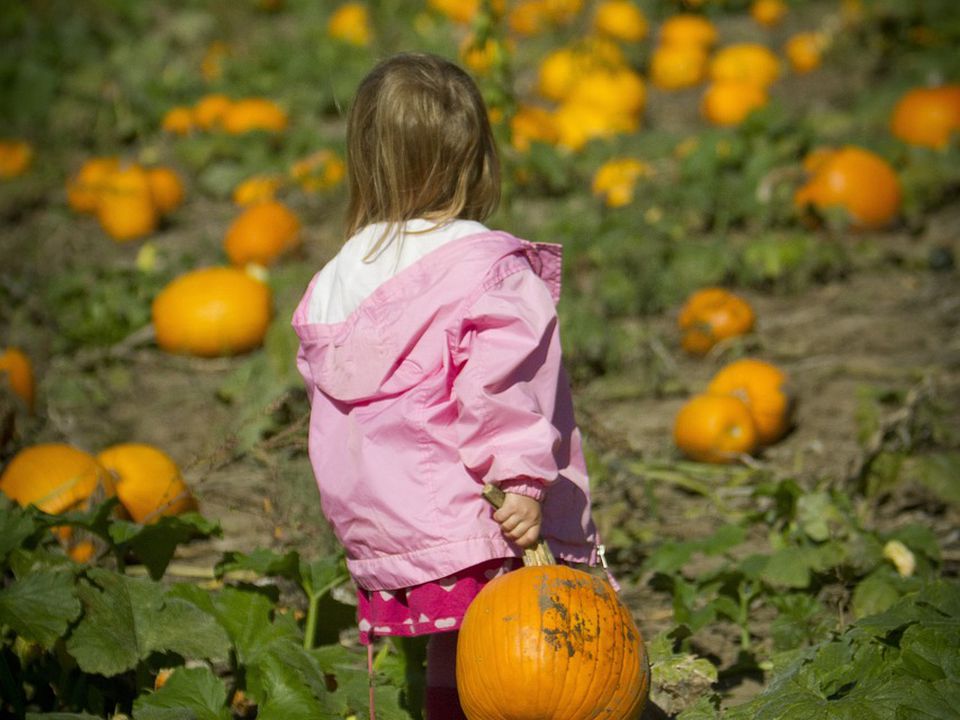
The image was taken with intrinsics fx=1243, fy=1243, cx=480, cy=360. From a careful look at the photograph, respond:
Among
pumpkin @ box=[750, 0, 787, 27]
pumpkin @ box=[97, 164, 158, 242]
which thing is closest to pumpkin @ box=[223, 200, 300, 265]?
pumpkin @ box=[97, 164, 158, 242]

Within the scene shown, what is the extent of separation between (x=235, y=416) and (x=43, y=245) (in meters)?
2.32

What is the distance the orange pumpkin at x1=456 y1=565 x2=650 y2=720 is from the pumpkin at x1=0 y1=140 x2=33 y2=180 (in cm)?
561

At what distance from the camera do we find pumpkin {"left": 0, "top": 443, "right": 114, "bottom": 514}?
351 centimetres

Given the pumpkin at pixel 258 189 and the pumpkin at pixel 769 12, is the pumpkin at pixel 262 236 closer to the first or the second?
the pumpkin at pixel 258 189

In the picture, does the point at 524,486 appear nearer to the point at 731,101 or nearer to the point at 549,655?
the point at 549,655

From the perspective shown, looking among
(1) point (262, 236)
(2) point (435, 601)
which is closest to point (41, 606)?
(2) point (435, 601)

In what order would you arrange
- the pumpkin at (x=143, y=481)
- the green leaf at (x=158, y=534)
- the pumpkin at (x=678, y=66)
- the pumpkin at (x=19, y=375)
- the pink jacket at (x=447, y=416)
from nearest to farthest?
1. the pink jacket at (x=447, y=416)
2. the green leaf at (x=158, y=534)
3. the pumpkin at (x=143, y=481)
4. the pumpkin at (x=19, y=375)
5. the pumpkin at (x=678, y=66)

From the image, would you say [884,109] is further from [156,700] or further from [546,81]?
[156,700]

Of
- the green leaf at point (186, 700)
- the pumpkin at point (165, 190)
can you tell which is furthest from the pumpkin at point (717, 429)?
the pumpkin at point (165, 190)

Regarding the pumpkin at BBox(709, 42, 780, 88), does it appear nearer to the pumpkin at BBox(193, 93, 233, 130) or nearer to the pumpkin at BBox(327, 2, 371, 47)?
the pumpkin at BBox(327, 2, 371, 47)

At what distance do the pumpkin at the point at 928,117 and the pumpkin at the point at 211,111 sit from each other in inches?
152

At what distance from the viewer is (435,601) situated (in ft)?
8.29

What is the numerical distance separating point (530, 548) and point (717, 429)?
1.83m

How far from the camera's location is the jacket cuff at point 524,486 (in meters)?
2.41
